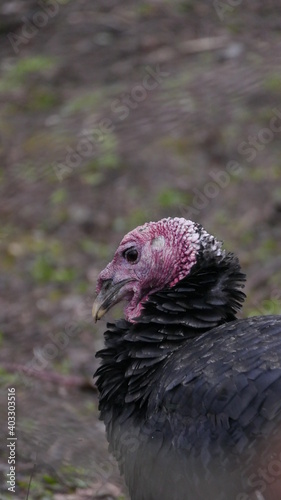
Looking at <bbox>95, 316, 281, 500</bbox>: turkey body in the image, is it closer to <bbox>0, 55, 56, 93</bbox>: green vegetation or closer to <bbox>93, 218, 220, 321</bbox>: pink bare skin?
<bbox>93, 218, 220, 321</bbox>: pink bare skin

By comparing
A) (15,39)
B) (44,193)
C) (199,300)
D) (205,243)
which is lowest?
(199,300)

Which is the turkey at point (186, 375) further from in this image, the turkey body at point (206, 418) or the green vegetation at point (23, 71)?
the green vegetation at point (23, 71)

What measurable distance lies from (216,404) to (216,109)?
5995 mm

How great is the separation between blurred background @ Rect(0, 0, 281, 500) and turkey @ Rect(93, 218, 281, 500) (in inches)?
71.3

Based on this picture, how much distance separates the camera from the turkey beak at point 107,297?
4.69 meters

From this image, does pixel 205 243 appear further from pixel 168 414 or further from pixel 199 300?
pixel 168 414

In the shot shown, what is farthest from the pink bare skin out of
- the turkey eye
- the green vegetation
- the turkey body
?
the green vegetation

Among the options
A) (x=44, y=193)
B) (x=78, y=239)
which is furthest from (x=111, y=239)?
(x=44, y=193)

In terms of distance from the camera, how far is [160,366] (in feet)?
13.9

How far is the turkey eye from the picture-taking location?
15.5 feet

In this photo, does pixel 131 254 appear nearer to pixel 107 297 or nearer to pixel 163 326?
pixel 107 297

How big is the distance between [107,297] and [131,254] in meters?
0.24

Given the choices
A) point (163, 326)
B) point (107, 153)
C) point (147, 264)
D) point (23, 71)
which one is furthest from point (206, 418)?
point (23, 71)

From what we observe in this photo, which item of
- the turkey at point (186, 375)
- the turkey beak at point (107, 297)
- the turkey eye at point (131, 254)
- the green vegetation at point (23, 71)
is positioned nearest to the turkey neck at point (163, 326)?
the turkey at point (186, 375)
